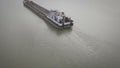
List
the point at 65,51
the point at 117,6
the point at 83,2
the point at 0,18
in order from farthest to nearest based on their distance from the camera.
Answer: the point at 83,2 → the point at 117,6 → the point at 0,18 → the point at 65,51

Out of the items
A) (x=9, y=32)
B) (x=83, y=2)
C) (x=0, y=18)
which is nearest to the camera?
(x=9, y=32)

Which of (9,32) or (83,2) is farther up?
(83,2)

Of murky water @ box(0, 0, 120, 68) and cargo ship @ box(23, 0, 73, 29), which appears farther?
cargo ship @ box(23, 0, 73, 29)

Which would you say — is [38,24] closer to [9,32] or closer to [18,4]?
[9,32]

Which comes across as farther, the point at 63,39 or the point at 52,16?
the point at 52,16

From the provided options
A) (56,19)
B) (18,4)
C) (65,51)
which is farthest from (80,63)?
(18,4)

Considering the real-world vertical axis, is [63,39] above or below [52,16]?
below
